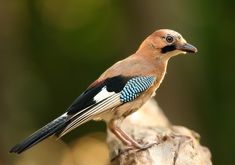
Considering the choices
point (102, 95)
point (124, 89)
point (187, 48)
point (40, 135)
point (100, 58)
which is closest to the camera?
point (40, 135)

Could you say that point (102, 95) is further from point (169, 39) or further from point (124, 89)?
point (169, 39)

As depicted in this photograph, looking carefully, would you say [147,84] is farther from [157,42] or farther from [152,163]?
[152,163]

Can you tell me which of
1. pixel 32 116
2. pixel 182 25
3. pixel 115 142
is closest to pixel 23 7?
pixel 32 116

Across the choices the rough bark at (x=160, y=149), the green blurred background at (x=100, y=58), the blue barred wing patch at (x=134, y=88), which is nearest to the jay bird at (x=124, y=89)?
the blue barred wing patch at (x=134, y=88)

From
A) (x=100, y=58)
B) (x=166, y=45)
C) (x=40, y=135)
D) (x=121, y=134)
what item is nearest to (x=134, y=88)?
(x=121, y=134)

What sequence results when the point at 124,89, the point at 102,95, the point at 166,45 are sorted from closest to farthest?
the point at 102,95 → the point at 124,89 → the point at 166,45

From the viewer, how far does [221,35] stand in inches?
576

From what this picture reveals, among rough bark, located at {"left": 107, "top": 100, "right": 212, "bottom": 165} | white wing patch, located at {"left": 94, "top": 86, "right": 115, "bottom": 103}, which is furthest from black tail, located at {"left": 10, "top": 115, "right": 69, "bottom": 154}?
rough bark, located at {"left": 107, "top": 100, "right": 212, "bottom": 165}

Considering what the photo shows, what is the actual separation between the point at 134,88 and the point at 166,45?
0.60 metres

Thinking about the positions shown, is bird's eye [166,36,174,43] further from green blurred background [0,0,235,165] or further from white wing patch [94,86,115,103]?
green blurred background [0,0,235,165]

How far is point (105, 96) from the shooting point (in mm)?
7078

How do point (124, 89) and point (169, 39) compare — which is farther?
point (169, 39)

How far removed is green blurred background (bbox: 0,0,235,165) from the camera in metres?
14.0

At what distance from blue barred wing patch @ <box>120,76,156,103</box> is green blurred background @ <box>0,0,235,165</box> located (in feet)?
20.2
